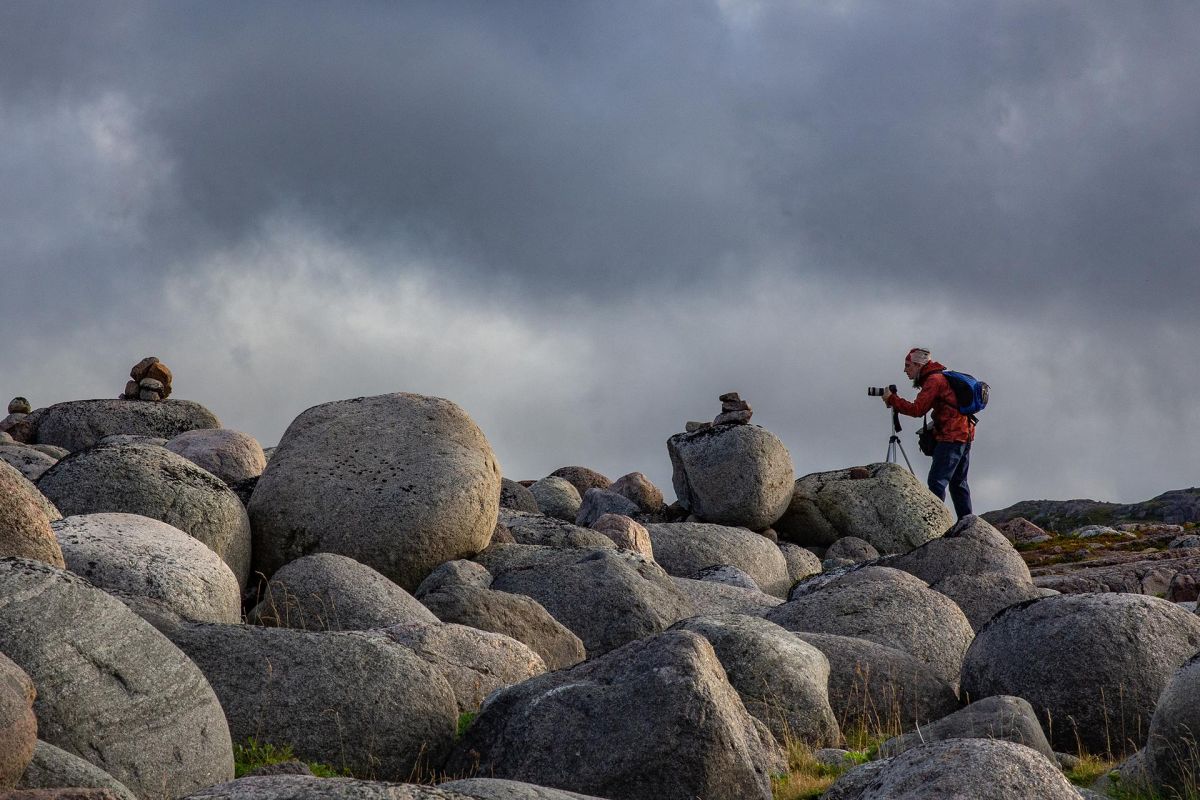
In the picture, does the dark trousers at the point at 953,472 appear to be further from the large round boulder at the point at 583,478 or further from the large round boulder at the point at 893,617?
the large round boulder at the point at 583,478

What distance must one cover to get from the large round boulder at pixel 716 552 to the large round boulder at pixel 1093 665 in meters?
11.3

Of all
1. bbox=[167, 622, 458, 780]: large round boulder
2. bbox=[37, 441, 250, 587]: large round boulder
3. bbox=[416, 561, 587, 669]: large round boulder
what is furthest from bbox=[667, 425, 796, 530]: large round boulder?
bbox=[167, 622, 458, 780]: large round boulder

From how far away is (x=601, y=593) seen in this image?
1623cm

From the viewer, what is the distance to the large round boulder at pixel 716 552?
84.1 feet

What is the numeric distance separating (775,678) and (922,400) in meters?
15.3

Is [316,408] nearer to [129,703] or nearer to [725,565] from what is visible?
[725,565]

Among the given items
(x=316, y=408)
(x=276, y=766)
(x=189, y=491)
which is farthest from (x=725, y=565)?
(x=276, y=766)

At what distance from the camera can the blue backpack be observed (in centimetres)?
2697

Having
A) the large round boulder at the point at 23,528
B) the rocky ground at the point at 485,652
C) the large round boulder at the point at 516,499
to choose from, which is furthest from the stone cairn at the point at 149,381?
the large round boulder at the point at 23,528

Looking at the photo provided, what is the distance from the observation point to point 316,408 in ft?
66.9

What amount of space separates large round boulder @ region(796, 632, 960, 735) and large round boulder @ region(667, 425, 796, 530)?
1551 centimetres

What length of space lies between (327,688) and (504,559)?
27.5 feet

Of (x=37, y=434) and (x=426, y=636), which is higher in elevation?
(x=37, y=434)

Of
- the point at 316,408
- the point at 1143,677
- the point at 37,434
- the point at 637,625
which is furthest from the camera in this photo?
the point at 37,434
